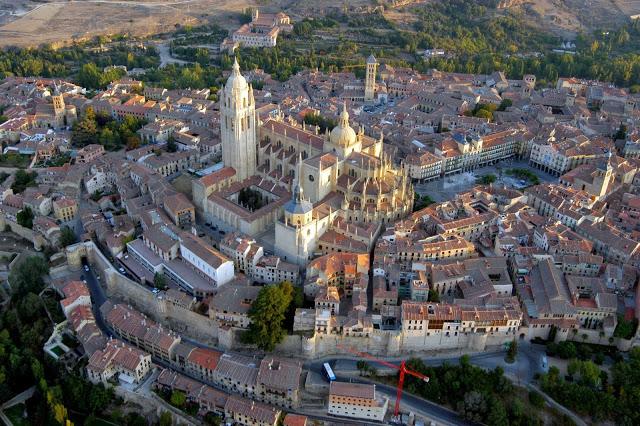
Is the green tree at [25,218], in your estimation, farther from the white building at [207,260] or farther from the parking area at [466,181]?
the parking area at [466,181]

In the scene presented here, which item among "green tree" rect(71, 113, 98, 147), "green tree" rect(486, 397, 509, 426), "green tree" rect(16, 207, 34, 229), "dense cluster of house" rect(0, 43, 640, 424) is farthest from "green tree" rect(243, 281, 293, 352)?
"green tree" rect(71, 113, 98, 147)

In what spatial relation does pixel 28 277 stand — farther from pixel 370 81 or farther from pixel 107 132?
pixel 370 81

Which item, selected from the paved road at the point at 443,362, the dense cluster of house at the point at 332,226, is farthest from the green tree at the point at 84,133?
the paved road at the point at 443,362

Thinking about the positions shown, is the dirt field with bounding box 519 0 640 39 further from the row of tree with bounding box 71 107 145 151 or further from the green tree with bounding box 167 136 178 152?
the row of tree with bounding box 71 107 145 151

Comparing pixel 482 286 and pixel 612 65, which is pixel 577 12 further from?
pixel 482 286

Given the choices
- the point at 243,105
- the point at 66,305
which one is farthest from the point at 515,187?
the point at 66,305
